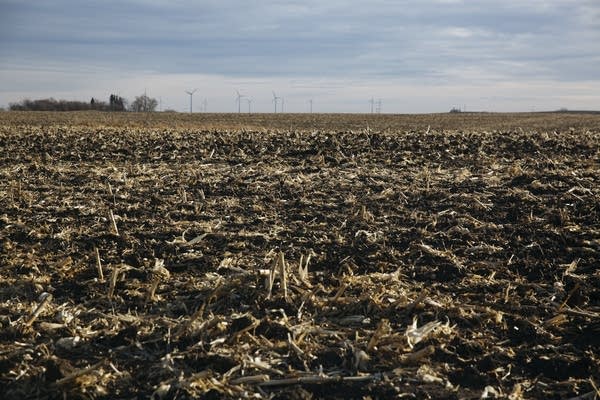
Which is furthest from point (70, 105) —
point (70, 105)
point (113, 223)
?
point (113, 223)

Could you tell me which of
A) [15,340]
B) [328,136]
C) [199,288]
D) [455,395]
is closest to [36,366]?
[15,340]

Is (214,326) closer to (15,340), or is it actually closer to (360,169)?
(15,340)

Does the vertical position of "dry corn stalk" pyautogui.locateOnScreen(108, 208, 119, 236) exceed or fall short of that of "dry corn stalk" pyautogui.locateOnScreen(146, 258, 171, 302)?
it exceeds it

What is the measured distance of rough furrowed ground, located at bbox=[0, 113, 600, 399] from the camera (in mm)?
4027

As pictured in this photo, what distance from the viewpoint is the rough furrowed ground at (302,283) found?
13.2 ft

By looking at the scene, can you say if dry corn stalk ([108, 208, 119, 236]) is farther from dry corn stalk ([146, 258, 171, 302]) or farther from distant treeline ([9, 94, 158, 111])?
distant treeline ([9, 94, 158, 111])

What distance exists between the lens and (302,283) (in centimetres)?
539

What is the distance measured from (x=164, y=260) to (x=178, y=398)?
240 centimetres

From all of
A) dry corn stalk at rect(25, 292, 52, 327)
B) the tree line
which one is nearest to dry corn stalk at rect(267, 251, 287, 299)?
dry corn stalk at rect(25, 292, 52, 327)

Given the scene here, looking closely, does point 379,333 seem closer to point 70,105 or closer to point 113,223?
point 113,223

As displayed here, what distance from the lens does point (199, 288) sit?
5.27 meters

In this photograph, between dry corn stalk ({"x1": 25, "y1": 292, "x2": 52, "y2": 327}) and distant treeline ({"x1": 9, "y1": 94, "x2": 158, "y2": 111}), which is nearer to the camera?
dry corn stalk ({"x1": 25, "y1": 292, "x2": 52, "y2": 327})

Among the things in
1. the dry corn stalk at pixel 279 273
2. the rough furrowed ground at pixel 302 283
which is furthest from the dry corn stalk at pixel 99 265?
the dry corn stalk at pixel 279 273

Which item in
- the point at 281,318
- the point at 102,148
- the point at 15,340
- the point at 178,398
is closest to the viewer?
the point at 178,398
